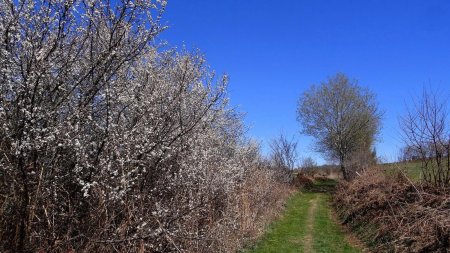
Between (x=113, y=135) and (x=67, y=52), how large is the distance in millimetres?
1422

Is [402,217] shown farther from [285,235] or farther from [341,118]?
[341,118]

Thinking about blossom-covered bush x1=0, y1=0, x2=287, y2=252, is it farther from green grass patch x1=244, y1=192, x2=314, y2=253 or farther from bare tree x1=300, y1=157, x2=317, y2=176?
bare tree x1=300, y1=157, x2=317, y2=176

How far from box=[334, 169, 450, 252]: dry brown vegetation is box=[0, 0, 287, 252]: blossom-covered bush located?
5567mm

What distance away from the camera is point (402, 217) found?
44.9 ft

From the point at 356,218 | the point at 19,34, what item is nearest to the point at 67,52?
the point at 19,34

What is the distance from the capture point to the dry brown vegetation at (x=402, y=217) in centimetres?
1108

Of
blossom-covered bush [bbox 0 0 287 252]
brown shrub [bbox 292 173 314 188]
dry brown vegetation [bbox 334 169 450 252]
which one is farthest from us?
brown shrub [bbox 292 173 314 188]

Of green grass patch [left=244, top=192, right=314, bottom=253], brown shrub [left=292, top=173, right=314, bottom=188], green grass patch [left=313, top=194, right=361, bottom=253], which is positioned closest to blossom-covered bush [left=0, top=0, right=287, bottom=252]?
green grass patch [left=244, top=192, right=314, bottom=253]

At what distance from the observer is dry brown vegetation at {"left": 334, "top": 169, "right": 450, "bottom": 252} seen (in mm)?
11084

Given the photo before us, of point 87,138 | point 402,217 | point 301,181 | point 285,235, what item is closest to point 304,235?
point 285,235

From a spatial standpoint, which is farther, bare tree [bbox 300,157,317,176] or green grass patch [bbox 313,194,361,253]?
bare tree [bbox 300,157,317,176]

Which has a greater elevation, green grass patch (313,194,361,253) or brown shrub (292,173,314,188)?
brown shrub (292,173,314,188)

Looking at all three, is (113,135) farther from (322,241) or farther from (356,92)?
(356,92)

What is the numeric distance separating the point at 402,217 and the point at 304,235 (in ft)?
12.2
